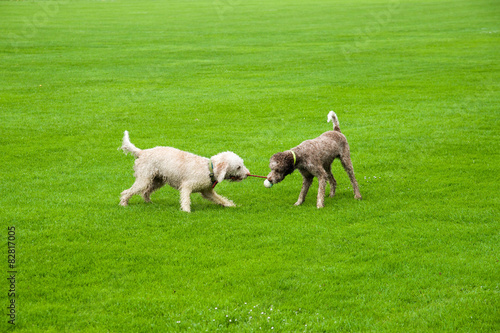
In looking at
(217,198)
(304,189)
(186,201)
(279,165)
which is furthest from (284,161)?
(186,201)

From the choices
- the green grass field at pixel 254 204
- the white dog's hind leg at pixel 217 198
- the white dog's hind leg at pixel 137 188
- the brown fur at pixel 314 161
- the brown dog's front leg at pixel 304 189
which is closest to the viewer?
the green grass field at pixel 254 204

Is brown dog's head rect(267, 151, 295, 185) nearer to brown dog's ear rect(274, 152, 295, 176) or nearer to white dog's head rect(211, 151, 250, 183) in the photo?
brown dog's ear rect(274, 152, 295, 176)

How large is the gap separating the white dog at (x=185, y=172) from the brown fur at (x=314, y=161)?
696mm

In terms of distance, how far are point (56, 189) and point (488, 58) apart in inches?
1009

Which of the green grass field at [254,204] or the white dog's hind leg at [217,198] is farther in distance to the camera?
the white dog's hind leg at [217,198]

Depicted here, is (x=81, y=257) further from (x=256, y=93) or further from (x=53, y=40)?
(x=53, y=40)

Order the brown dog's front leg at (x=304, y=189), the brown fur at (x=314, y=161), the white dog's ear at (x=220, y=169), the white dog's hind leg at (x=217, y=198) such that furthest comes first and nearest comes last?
the brown dog's front leg at (x=304, y=189) → the white dog's hind leg at (x=217, y=198) → the brown fur at (x=314, y=161) → the white dog's ear at (x=220, y=169)

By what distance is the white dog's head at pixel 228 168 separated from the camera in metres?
10.1

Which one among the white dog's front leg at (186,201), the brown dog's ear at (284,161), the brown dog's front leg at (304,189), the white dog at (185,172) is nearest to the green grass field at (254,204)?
the white dog's front leg at (186,201)

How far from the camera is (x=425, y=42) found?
36375 millimetres

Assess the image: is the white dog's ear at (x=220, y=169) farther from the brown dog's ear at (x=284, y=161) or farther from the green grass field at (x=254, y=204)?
the brown dog's ear at (x=284, y=161)

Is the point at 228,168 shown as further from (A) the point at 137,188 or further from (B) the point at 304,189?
(A) the point at 137,188

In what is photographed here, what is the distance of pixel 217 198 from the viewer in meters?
10.8

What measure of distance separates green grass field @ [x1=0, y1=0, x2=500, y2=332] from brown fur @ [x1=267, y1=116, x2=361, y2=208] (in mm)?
467
